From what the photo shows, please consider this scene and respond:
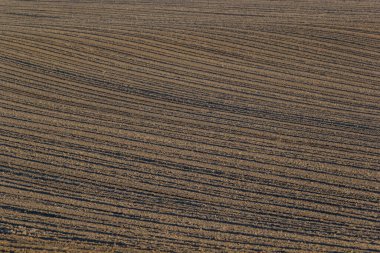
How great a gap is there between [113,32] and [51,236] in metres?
10.7

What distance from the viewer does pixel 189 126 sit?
52.0 feet

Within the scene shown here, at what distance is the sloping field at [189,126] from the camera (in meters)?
12.4

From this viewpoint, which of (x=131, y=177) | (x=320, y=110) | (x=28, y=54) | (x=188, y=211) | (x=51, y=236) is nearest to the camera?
(x=51, y=236)

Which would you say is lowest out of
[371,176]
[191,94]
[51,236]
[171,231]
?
[51,236]

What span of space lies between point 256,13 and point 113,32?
6.68m

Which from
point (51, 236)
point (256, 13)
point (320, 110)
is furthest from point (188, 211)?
point (256, 13)

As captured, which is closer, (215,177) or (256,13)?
(215,177)

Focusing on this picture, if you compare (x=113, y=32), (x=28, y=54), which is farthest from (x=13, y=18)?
(x=113, y=32)

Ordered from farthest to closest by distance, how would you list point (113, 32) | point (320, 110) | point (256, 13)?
point (256, 13) < point (113, 32) < point (320, 110)

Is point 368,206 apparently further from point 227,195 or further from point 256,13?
point 256,13

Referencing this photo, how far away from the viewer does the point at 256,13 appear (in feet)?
71.6

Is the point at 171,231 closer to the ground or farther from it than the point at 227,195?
closer to the ground

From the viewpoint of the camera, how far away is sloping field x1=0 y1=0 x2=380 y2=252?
12.4 m

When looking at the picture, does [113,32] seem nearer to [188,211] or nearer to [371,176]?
[188,211]
